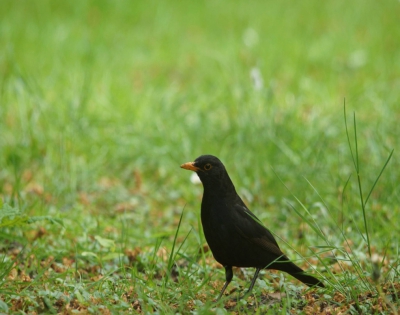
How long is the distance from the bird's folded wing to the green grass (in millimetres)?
167

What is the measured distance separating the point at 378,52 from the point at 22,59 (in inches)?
200

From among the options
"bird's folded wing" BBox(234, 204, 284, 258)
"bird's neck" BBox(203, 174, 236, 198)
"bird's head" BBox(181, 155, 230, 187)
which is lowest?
"bird's folded wing" BBox(234, 204, 284, 258)

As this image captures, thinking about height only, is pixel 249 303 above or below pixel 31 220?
below

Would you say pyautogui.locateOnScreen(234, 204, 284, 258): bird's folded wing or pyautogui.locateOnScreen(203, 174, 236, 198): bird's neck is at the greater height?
pyautogui.locateOnScreen(203, 174, 236, 198): bird's neck

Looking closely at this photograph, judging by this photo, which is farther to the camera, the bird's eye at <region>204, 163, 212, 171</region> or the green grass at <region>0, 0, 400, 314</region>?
the bird's eye at <region>204, 163, 212, 171</region>

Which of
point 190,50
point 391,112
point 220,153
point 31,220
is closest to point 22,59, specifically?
point 190,50

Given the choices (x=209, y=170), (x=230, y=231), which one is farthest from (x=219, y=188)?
(x=230, y=231)

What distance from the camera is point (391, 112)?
688 cm

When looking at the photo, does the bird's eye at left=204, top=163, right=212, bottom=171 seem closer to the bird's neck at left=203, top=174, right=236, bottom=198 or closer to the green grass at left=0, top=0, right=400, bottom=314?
the bird's neck at left=203, top=174, right=236, bottom=198

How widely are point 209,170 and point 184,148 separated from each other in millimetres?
2439

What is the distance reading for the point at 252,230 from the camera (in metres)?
3.69

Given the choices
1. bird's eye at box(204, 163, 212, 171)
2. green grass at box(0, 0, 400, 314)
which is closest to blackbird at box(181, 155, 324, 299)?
bird's eye at box(204, 163, 212, 171)

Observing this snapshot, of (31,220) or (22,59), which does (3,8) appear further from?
(31,220)

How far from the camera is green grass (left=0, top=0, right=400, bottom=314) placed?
3.55 metres
